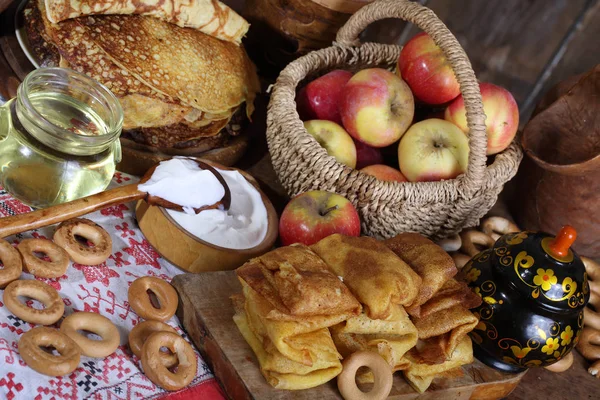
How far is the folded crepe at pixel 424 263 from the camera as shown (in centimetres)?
106

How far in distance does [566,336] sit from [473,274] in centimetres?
20

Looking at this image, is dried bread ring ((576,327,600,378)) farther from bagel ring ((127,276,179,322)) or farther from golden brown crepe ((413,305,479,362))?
bagel ring ((127,276,179,322))

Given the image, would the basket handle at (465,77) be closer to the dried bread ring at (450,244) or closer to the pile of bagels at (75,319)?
the dried bread ring at (450,244)

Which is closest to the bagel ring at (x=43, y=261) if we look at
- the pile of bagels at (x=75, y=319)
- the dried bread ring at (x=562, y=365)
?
the pile of bagels at (x=75, y=319)

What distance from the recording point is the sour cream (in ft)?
3.83

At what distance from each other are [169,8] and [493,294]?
3.03 feet

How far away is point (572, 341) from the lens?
115 cm

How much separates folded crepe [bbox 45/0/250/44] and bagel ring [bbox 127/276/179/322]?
579 mm

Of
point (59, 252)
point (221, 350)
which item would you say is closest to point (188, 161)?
point (59, 252)

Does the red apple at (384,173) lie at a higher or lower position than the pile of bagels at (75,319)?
higher

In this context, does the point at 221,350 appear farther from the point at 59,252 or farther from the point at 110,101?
the point at 110,101

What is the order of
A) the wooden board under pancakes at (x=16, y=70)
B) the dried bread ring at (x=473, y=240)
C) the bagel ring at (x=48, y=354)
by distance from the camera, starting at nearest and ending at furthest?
1. the bagel ring at (x=48, y=354)
2. the wooden board under pancakes at (x=16, y=70)
3. the dried bread ring at (x=473, y=240)

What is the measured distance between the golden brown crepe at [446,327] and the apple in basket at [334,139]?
462 millimetres

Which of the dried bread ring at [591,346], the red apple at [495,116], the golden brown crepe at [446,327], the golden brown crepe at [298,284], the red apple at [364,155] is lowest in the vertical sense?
the dried bread ring at [591,346]
